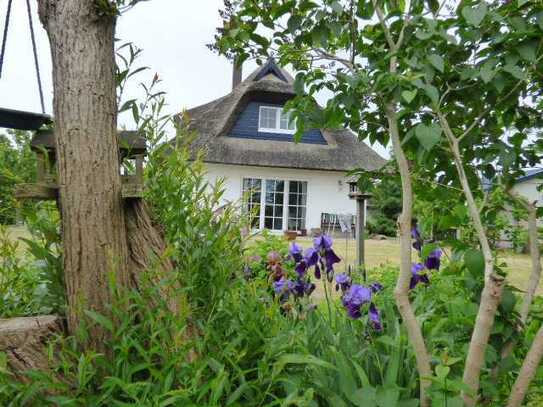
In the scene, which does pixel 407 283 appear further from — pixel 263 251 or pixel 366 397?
pixel 263 251

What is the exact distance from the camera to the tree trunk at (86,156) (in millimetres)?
1485

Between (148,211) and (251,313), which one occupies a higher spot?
(148,211)

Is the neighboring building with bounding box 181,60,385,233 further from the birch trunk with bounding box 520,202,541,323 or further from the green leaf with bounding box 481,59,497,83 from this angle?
the green leaf with bounding box 481,59,497,83

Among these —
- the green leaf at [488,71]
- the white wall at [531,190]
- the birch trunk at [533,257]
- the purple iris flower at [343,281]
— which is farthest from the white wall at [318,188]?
the green leaf at [488,71]

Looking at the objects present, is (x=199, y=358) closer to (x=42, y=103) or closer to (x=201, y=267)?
(x=201, y=267)

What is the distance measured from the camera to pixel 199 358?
142cm

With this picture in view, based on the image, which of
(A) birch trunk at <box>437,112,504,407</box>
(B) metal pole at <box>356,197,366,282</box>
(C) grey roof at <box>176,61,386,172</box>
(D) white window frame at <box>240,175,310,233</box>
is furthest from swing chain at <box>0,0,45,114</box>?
(D) white window frame at <box>240,175,310,233</box>

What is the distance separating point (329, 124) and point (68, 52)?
89 centimetres

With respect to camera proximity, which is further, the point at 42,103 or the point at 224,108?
the point at 224,108

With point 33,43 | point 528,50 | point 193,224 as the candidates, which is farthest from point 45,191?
point 528,50

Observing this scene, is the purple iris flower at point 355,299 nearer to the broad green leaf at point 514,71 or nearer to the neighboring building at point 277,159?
the broad green leaf at point 514,71

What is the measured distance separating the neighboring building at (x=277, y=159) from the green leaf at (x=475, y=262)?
1409cm

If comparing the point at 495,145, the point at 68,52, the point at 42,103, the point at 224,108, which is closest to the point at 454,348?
the point at 495,145

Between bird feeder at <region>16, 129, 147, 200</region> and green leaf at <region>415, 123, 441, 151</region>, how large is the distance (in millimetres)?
854
